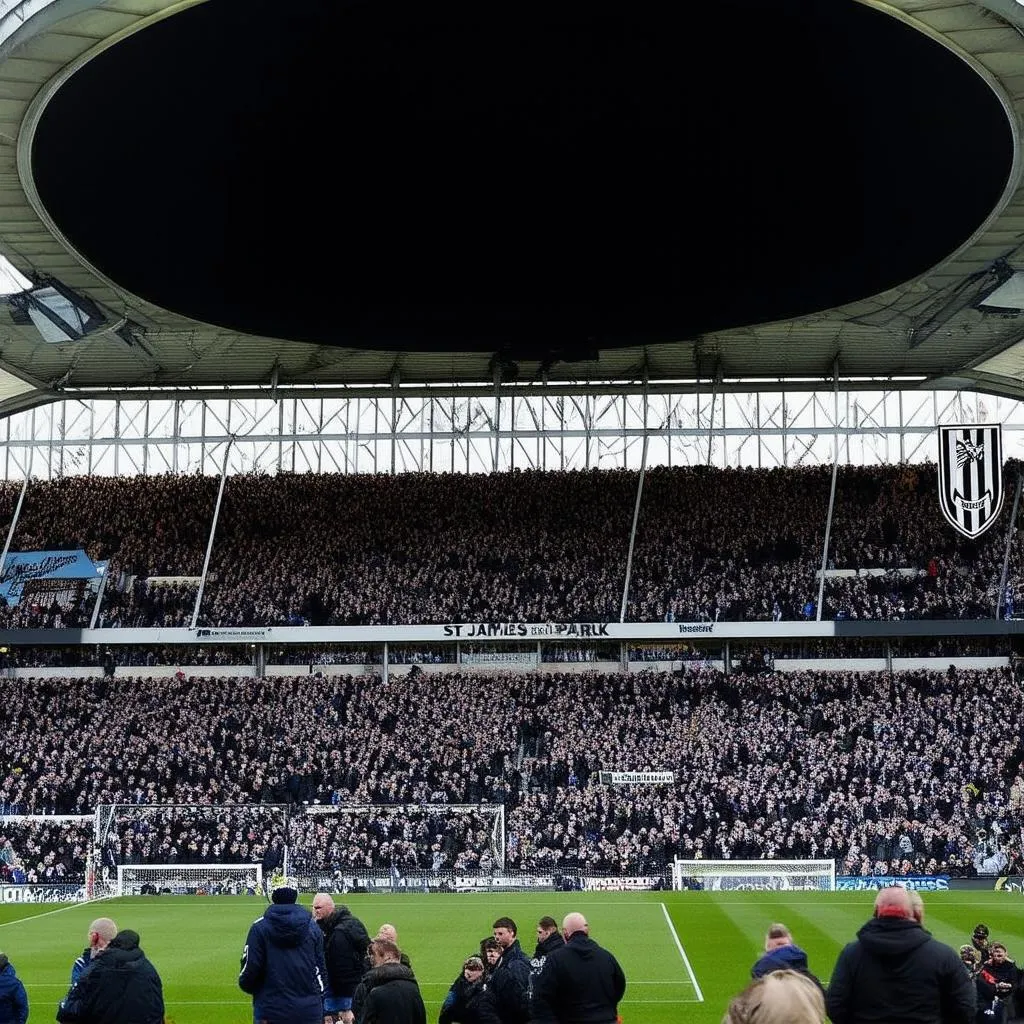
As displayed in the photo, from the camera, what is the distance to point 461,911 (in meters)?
32.9

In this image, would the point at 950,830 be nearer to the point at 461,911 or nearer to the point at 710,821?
the point at 710,821

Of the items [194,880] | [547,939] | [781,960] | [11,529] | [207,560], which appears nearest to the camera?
[781,960]

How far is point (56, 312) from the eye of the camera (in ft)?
147

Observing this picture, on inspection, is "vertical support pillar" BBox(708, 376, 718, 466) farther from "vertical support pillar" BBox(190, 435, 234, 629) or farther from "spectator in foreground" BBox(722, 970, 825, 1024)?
"spectator in foreground" BBox(722, 970, 825, 1024)

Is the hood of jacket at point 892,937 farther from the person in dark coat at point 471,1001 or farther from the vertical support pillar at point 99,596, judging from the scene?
the vertical support pillar at point 99,596

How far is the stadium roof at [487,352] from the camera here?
28281mm

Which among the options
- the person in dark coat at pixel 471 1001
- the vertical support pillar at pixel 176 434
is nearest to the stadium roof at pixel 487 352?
the vertical support pillar at pixel 176 434

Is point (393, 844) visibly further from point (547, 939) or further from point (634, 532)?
point (547, 939)

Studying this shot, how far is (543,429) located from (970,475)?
62.1 feet

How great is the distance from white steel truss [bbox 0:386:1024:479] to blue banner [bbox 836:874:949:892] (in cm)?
2526

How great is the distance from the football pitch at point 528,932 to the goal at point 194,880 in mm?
1081

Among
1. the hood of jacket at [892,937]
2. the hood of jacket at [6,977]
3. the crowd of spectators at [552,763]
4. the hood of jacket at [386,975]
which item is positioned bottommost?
the hood of jacket at [6,977]

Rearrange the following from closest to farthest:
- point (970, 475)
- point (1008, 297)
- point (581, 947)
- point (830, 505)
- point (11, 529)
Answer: point (581, 947) < point (1008, 297) < point (970, 475) < point (830, 505) < point (11, 529)

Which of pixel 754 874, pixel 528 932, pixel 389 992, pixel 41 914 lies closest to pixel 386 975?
pixel 389 992
